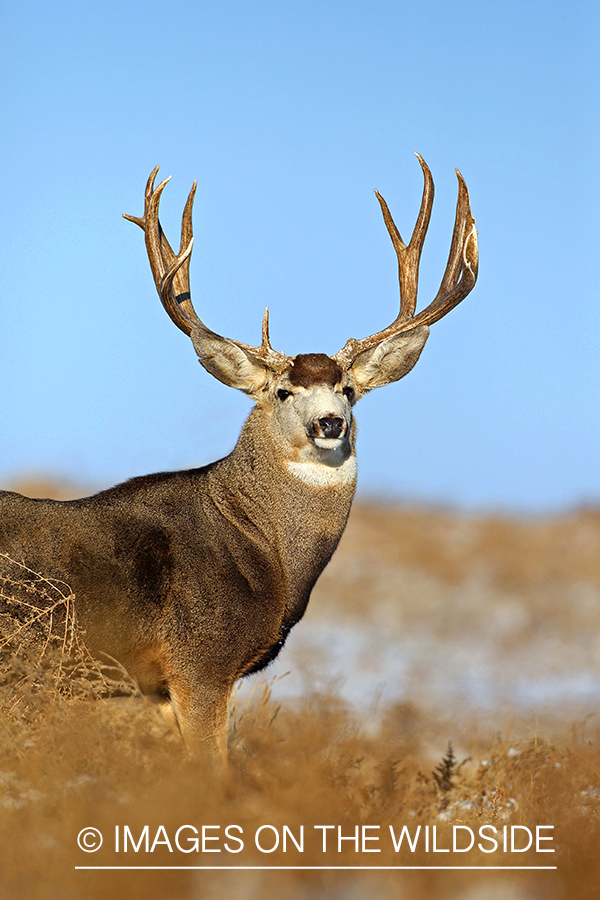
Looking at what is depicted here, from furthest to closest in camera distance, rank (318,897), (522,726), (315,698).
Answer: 1. (522,726)
2. (315,698)
3. (318,897)

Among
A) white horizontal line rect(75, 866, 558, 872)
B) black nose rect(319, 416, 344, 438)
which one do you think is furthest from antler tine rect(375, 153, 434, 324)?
white horizontal line rect(75, 866, 558, 872)

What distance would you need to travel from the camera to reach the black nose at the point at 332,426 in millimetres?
→ 7402

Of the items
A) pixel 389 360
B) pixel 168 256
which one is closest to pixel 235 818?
pixel 389 360

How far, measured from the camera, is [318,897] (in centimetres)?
509

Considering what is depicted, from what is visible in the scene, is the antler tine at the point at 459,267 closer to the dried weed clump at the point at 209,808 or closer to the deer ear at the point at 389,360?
the deer ear at the point at 389,360

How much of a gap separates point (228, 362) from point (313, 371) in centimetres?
69

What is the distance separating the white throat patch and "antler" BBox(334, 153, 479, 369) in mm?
890

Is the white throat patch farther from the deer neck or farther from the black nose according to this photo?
the black nose

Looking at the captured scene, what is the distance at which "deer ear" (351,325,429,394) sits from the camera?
8.45 m

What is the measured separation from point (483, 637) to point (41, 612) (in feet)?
47.7

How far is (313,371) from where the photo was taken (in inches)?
313

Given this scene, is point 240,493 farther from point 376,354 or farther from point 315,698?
point 315,698

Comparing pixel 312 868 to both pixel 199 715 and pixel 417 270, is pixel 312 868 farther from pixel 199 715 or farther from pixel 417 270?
pixel 417 270

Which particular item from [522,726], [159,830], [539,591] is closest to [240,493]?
[159,830]
